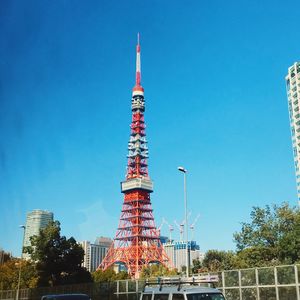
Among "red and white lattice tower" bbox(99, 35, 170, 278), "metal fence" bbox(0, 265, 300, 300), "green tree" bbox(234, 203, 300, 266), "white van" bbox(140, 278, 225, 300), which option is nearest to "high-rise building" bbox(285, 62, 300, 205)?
"red and white lattice tower" bbox(99, 35, 170, 278)

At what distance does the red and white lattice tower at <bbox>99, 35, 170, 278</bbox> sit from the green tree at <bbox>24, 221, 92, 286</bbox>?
56.7m

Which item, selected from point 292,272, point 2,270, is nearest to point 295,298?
point 292,272

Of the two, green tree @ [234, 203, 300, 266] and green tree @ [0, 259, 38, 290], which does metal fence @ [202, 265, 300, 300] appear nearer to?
green tree @ [234, 203, 300, 266]

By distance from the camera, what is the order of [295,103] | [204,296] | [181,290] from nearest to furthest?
[204,296], [181,290], [295,103]

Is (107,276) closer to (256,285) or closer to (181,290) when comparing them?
(256,285)

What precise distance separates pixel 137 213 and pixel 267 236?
261 feet

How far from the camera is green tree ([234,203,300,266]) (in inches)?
1786

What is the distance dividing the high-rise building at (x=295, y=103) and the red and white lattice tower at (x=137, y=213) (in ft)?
154

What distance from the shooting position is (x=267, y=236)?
46906 millimetres

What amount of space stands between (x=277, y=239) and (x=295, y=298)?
28.1m

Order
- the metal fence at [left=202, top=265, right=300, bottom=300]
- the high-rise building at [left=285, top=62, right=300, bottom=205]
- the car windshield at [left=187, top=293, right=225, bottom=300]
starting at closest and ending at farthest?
the car windshield at [left=187, top=293, right=225, bottom=300] < the metal fence at [left=202, top=265, right=300, bottom=300] < the high-rise building at [left=285, top=62, right=300, bottom=205]

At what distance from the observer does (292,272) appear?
2039 cm

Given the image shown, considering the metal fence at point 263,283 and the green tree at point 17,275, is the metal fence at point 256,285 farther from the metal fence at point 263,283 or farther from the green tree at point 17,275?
the green tree at point 17,275

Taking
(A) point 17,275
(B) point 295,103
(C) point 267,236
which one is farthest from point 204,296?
(B) point 295,103
